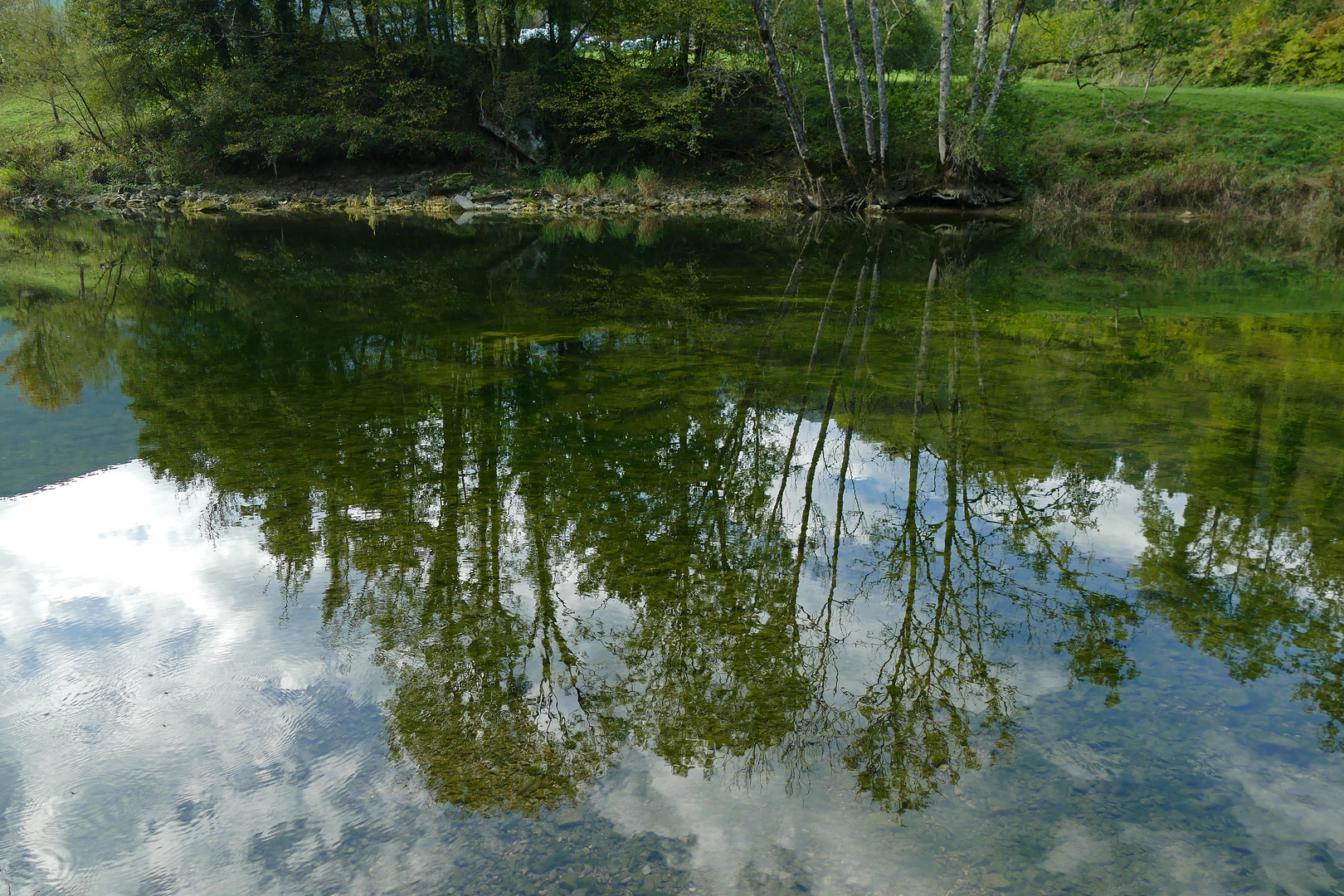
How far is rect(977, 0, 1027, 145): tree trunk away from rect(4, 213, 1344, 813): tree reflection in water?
1317cm

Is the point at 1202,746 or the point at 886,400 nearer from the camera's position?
the point at 1202,746

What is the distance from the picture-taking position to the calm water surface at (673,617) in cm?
254

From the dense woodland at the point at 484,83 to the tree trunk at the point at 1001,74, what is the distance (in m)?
2.41

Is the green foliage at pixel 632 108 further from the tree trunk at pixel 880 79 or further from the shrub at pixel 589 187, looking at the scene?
the tree trunk at pixel 880 79

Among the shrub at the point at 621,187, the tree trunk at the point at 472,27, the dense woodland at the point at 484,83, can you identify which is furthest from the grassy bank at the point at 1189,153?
the tree trunk at the point at 472,27

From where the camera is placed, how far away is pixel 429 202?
28.2 meters

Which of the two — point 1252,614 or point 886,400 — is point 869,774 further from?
point 886,400

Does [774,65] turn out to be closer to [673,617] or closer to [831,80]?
[831,80]

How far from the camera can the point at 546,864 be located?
7.91 feet

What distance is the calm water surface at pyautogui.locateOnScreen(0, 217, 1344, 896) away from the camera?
254 centimetres

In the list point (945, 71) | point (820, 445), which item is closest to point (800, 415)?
point (820, 445)

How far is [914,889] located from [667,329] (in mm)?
7667

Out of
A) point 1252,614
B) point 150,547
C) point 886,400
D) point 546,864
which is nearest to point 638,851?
point 546,864

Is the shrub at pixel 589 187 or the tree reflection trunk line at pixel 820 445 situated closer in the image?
the tree reflection trunk line at pixel 820 445
